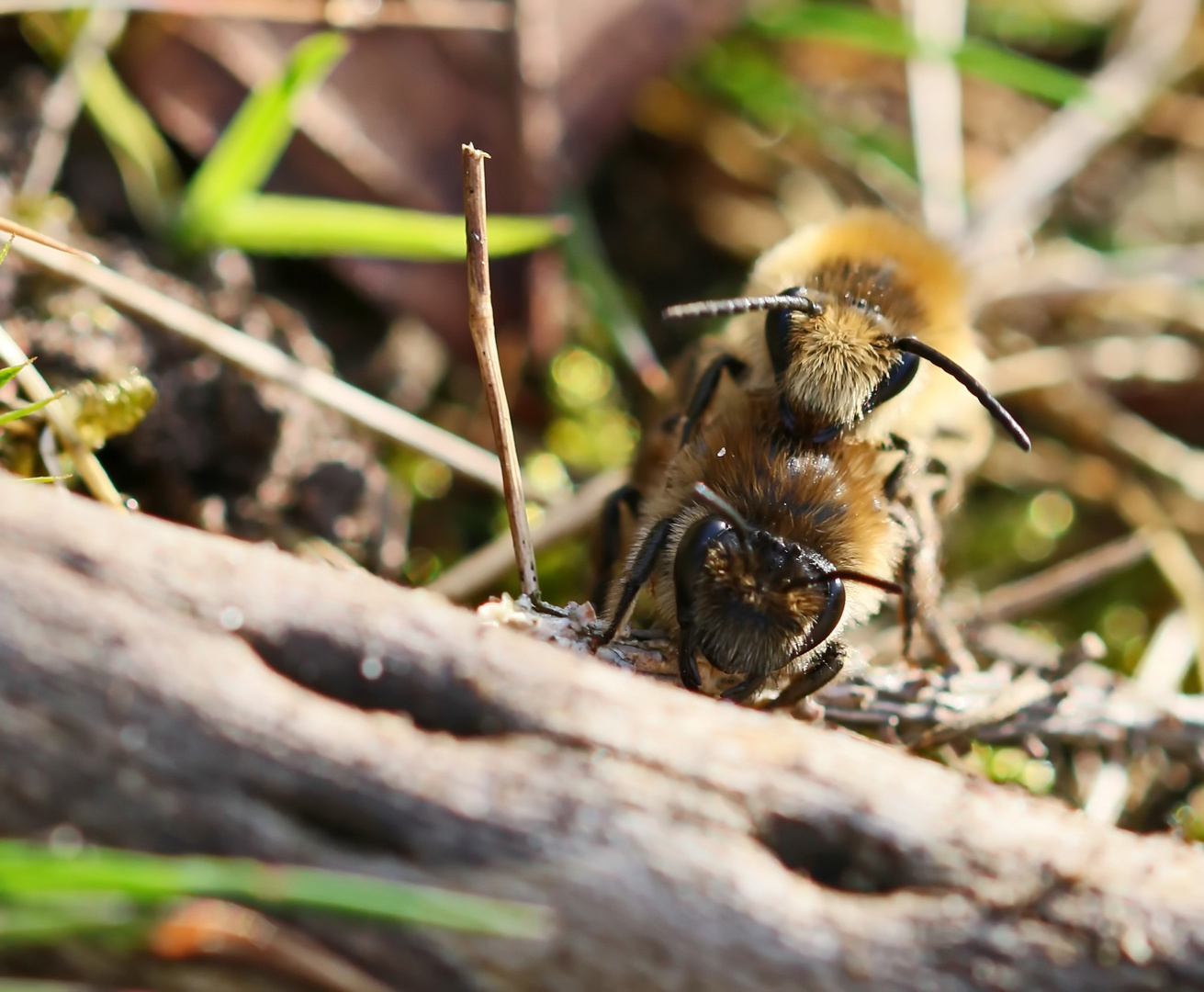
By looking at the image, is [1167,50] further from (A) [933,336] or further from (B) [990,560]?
(A) [933,336]

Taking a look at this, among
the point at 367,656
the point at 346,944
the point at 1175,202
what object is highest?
the point at 1175,202

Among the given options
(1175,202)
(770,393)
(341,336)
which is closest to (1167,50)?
(1175,202)

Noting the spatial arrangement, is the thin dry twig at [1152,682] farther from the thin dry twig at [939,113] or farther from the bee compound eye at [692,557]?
the thin dry twig at [939,113]

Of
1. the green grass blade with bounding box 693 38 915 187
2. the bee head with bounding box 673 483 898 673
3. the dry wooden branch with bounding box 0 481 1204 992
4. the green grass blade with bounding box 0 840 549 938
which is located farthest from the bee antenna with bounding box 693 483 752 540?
the green grass blade with bounding box 693 38 915 187

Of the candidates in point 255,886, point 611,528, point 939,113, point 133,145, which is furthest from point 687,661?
point 939,113

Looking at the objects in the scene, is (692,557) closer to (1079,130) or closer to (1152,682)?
(1152,682)

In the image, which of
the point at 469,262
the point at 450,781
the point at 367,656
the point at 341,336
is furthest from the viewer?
the point at 341,336

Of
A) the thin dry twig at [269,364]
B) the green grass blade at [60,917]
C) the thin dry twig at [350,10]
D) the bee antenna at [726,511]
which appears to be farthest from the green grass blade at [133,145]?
the green grass blade at [60,917]

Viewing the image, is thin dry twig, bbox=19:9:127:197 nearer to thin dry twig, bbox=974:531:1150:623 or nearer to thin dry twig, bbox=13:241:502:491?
thin dry twig, bbox=13:241:502:491
